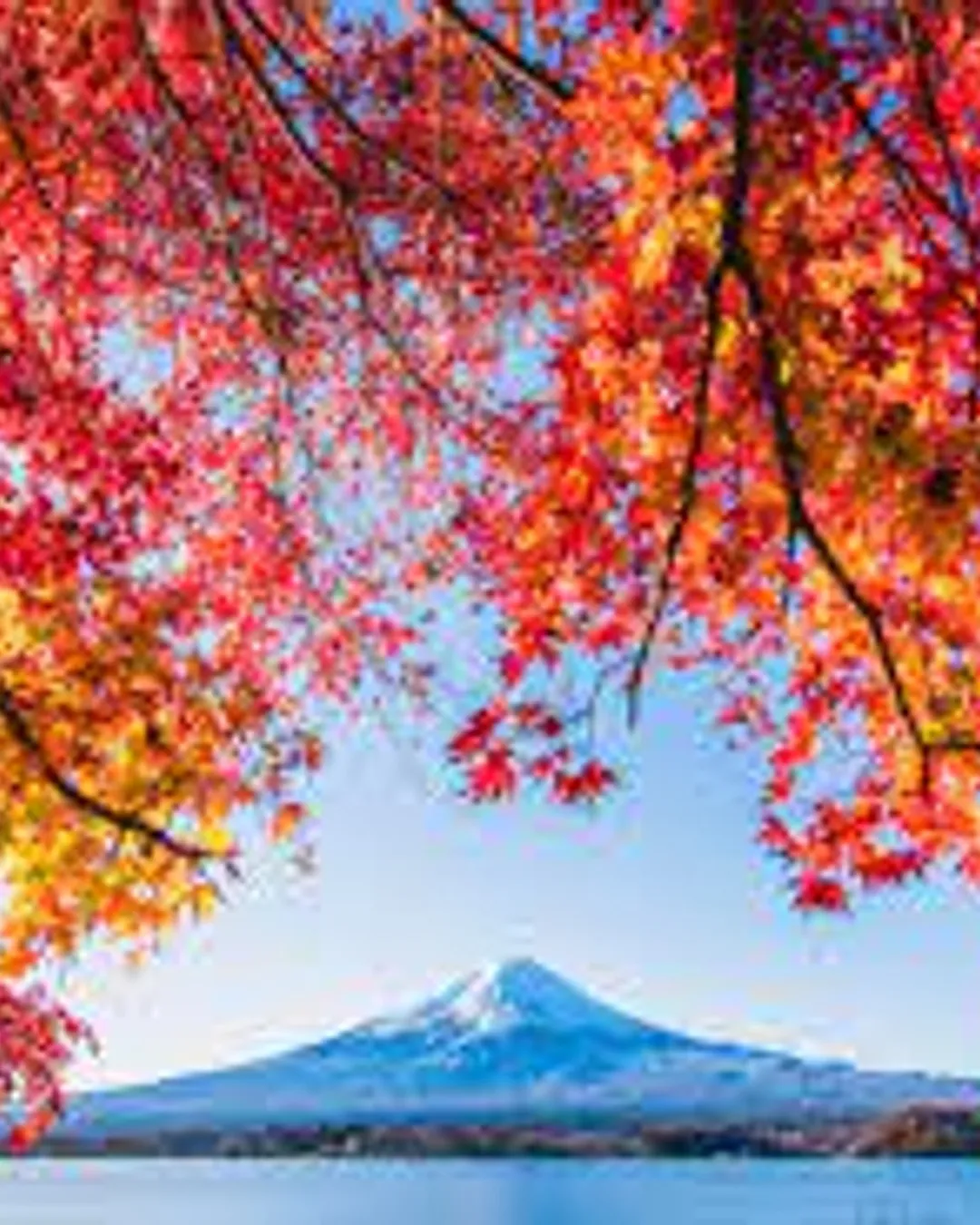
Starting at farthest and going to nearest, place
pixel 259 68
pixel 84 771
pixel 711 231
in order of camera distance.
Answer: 1. pixel 84 771
2. pixel 259 68
3. pixel 711 231

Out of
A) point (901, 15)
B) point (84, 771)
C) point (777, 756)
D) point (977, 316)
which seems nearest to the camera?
point (901, 15)

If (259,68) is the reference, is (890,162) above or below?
below

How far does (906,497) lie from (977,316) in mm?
908

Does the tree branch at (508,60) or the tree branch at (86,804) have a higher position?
the tree branch at (508,60)

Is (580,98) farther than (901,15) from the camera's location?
Yes

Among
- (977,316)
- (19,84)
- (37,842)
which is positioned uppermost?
(19,84)

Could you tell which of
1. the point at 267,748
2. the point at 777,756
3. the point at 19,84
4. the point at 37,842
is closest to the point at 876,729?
the point at 777,756

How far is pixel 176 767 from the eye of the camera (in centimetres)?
1126

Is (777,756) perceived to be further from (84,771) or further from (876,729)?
(84,771)

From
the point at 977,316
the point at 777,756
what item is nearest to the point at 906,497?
the point at 977,316

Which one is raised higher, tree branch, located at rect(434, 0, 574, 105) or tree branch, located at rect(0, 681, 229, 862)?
tree branch, located at rect(434, 0, 574, 105)

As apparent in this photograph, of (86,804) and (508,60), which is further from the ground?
(508,60)

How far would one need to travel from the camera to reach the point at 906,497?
8.04m

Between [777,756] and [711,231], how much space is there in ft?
14.9
